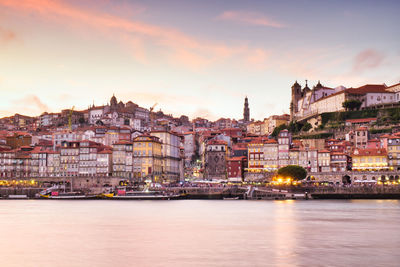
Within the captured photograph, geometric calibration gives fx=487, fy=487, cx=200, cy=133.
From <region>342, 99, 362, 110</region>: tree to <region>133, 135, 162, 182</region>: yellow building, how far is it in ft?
167

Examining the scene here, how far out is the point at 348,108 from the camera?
121 metres

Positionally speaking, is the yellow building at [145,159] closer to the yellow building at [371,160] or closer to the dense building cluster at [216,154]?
the dense building cluster at [216,154]

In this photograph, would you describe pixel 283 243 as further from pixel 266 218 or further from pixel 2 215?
pixel 2 215

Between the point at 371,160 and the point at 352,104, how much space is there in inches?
1200

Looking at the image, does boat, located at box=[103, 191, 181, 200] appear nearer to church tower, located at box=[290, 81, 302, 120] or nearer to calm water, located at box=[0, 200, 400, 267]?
calm water, located at box=[0, 200, 400, 267]

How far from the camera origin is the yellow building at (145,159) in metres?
96.5

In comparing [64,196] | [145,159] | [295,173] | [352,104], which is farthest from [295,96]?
[64,196]

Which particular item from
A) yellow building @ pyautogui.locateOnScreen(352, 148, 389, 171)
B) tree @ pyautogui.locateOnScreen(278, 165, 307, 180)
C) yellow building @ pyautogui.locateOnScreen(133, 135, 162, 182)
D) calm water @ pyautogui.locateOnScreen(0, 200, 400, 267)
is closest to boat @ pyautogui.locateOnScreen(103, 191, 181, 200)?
yellow building @ pyautogui.locateOnScreen(133, 135, 162, 182)

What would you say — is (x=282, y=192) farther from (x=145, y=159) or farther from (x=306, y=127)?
(x=306, y=127)

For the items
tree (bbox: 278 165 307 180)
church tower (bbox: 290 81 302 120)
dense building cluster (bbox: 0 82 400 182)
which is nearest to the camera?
tree (bbox: 278 165 307 180)

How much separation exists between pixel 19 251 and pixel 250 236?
15.4 m

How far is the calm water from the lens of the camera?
2536 centimetres

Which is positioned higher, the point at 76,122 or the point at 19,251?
the point at 76,122

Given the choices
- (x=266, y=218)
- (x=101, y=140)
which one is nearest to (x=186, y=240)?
(x=266, y=218)
